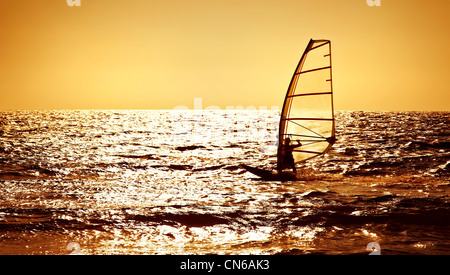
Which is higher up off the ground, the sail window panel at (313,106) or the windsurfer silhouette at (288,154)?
the sail window panel at (313,106)

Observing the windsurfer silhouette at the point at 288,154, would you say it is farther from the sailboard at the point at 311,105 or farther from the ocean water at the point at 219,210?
the ocean water at the point at 219,210

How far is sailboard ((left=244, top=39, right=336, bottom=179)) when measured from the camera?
1262cm

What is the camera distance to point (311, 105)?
12844mm

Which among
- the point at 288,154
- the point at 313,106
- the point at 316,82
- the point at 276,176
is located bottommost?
the point at 276,176

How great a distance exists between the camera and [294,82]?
42.6 ft

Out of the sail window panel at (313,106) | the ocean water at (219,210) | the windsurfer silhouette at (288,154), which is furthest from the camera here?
the windsurfer silhouette at (288,154)

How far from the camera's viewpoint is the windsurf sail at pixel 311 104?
41.4 ft

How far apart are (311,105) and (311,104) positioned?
1.5 inches

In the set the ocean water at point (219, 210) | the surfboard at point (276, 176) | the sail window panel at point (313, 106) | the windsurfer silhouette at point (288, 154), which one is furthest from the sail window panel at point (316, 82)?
the surfboard at point (276, 176)

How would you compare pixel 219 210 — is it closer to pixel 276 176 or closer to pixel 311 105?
pixel 311 105

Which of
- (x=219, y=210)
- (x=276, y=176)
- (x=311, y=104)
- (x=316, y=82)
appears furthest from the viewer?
(x=276, y=176)

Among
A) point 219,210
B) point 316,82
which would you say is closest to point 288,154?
point 316,82

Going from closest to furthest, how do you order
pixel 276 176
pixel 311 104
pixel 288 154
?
pixel 311 104 → pixel 288 154 → pixel 276 176

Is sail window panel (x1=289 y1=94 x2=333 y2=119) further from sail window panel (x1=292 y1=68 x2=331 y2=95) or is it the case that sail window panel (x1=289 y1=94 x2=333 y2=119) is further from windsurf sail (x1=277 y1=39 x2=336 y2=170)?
sail window panel (x1=292 y1=68 x2=331 y2=95)
